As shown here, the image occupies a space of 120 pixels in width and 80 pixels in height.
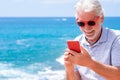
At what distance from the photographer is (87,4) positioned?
271 cm

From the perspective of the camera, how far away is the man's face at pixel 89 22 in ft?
8.92

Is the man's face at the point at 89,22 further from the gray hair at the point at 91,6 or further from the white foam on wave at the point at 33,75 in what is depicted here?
the white foam on wave at the point at 33,75

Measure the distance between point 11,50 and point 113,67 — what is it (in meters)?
41.2

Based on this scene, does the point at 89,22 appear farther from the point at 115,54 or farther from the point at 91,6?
the point at 115,54

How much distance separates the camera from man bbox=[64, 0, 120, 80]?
2.63 meters

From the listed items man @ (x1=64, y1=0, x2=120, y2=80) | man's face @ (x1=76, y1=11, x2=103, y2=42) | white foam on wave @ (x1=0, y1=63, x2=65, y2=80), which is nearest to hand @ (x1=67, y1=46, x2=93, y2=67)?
man @ (x1=64, y1=0, x2=120, y2=80)

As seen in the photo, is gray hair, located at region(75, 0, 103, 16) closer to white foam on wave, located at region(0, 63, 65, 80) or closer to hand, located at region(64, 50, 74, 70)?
hand, located at region(64, 50, 74, 70)

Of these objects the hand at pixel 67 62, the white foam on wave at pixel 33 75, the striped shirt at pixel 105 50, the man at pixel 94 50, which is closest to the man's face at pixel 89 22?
the man at pixel 94 50

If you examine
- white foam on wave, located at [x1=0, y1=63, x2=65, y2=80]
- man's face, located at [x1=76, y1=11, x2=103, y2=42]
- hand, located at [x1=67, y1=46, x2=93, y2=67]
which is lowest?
hand, located at [x1=67, y1=46, x2=93, y2=67]

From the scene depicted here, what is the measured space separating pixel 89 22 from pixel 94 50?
260 millimetres

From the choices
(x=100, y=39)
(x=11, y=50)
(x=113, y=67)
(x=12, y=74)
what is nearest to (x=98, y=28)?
(x=100, y=39)

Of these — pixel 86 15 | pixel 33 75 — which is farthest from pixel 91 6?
pixel 33 75

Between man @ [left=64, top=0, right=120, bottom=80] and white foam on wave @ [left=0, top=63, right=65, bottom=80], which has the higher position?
white foam on wave @ [left=0, top=63, right=65, bottom=80]

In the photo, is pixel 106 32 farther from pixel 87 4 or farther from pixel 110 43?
pixel 87 4
